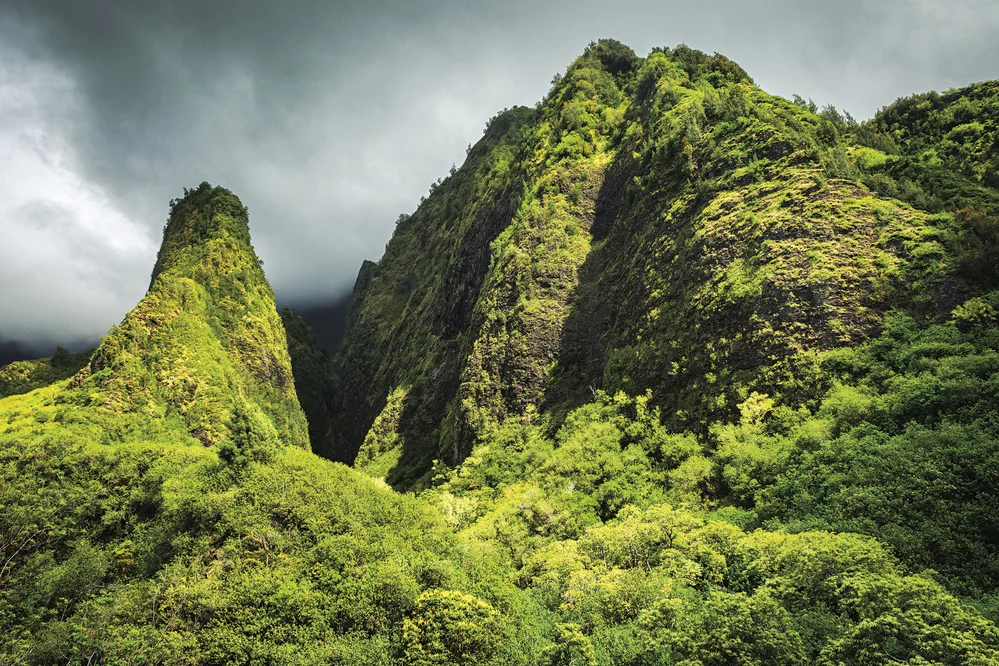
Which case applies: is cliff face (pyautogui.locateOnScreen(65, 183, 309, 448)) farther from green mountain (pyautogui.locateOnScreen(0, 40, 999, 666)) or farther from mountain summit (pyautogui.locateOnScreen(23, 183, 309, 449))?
green mountain (pyautogui.locateOnScreen(0, 40, 999, 666))

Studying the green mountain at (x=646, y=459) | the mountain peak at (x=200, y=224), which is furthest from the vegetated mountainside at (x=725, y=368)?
the mountain peak at (x=200, y=224)

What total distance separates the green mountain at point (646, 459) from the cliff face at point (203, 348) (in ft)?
1.98

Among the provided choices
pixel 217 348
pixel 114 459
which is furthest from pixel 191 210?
pixel 114 459

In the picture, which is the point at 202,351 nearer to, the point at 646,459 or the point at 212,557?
the point at 212,557

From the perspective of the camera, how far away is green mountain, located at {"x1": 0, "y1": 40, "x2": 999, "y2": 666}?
15.4 metres

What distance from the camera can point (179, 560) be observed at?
77.5 ft

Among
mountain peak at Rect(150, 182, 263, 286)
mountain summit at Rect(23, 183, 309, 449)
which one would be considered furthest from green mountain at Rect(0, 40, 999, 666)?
mountain peak at Rect(150, 182, 263, 286)

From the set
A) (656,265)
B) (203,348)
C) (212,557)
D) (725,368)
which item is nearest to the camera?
(212,557)

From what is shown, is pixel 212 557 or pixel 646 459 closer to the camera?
pixel 212 557

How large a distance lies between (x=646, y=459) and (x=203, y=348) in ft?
194

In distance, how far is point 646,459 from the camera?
3042cm

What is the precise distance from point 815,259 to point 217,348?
7085 centimetres

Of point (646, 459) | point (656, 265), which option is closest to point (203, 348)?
point (656, 265)

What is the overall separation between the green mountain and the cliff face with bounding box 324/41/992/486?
246 millimetres
